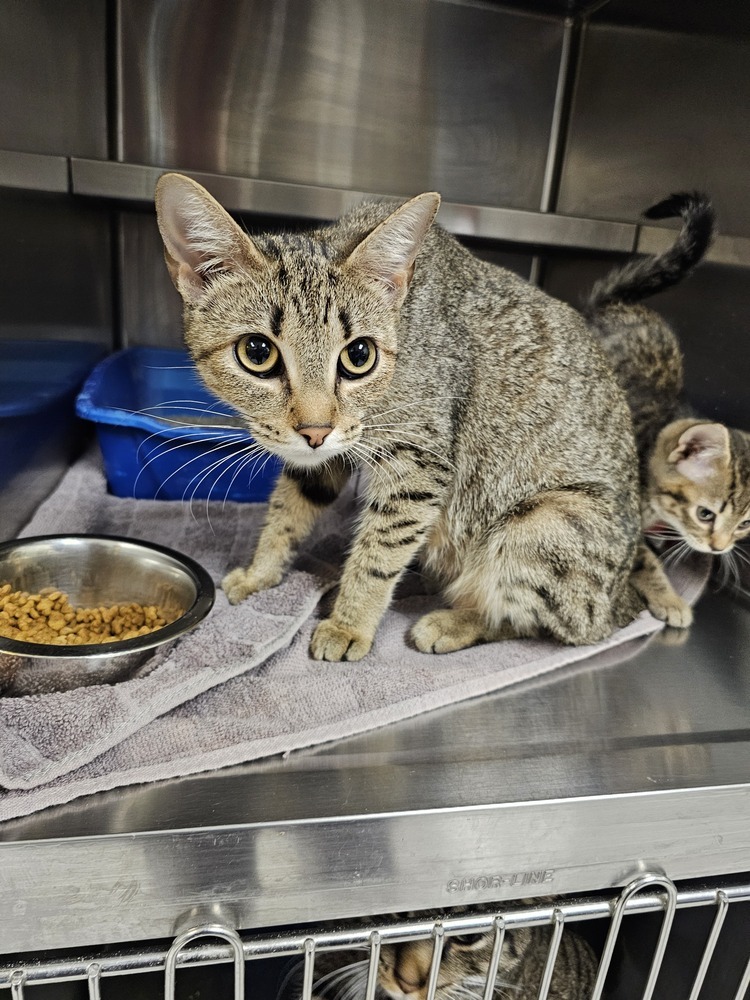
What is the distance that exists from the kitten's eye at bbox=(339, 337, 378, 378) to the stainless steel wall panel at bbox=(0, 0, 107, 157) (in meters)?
0.59

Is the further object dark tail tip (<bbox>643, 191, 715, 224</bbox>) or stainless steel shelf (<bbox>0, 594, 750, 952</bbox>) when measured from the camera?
dark tail tip (<bbox>643, 191, 715, 224</bbox>)

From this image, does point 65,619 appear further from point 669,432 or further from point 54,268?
point 669,432

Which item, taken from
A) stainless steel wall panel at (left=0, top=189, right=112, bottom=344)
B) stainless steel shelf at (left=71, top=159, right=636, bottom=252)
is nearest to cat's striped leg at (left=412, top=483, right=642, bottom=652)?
stainless steel shelf at (left=71, top=159, right=636, bottom=252)

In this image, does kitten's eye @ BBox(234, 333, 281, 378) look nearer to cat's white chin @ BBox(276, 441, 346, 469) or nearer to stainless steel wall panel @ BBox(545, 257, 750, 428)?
cat's white chin @ BBox(276, 441, 346, 469)

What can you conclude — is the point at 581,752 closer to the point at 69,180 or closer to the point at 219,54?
the point at 69,180

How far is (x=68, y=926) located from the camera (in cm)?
63

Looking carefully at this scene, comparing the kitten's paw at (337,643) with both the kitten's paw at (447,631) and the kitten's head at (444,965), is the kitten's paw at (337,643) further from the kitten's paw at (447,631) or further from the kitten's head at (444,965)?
the kitten's head at (444,965)

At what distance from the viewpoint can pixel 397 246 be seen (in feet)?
2.96

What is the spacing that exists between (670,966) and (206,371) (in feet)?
3.34

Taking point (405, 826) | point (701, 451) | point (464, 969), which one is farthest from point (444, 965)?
point (701, 451)

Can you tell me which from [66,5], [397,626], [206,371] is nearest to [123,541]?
[206,371]

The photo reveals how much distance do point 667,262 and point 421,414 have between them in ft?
2.06

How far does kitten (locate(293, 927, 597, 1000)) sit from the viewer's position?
0.85 metres

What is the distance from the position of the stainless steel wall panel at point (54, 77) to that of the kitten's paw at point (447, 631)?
2.96ft
